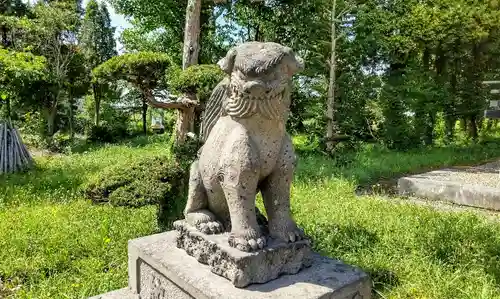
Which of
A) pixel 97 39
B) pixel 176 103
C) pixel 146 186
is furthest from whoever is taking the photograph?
pixel 97 39

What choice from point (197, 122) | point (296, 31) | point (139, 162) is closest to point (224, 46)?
point (296, 31)

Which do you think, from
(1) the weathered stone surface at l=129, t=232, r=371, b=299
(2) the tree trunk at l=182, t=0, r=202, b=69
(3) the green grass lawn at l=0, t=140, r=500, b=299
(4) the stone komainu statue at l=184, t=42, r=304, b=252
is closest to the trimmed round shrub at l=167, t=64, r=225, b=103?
(3) the green grass lawn at l=0, t=140, r=500, b=299

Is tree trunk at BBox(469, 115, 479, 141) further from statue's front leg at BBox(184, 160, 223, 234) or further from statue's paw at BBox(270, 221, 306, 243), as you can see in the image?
statue's front leg at BBox(184, 160, 223, 234)

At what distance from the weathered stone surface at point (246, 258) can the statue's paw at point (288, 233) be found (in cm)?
3

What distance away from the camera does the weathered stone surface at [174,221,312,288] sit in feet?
6.05

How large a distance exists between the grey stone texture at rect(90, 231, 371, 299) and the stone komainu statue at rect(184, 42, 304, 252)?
211mm

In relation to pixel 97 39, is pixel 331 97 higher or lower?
lower

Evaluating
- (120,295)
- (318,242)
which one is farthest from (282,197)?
(318,242)

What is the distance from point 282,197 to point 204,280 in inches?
23.7

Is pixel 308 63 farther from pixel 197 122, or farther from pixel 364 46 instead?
pixel 197 122

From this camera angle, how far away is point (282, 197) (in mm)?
2062

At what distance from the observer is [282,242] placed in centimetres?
201

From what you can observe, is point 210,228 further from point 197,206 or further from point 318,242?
point 318,242

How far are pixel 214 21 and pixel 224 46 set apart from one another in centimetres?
106
